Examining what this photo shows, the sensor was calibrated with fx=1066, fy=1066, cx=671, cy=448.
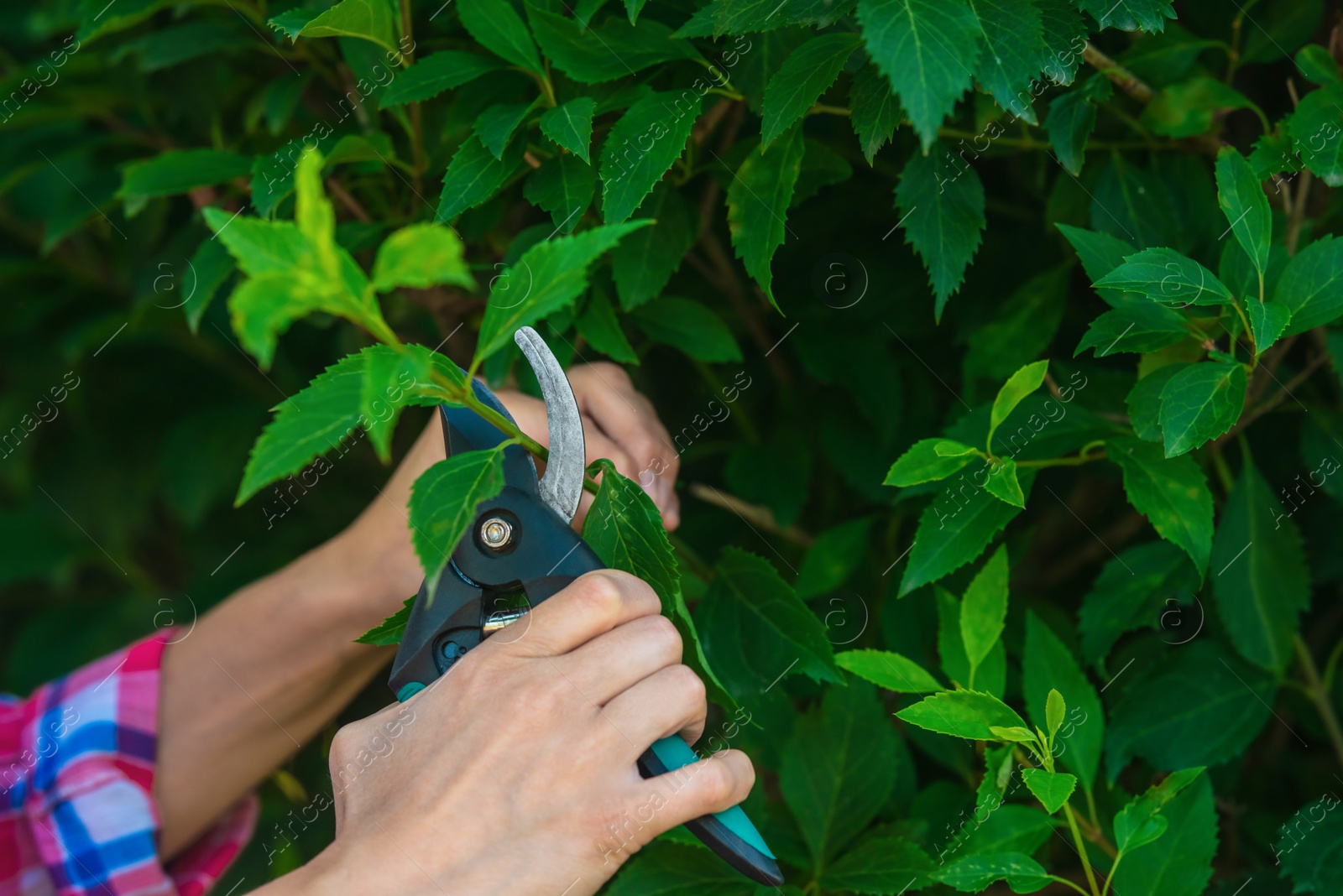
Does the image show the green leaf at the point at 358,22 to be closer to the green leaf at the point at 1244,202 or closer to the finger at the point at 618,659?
the finger at the point at 618,659

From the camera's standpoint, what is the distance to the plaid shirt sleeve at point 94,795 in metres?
1.07

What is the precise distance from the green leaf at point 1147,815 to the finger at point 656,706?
10.9 inches

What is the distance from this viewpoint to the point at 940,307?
0.70 metres

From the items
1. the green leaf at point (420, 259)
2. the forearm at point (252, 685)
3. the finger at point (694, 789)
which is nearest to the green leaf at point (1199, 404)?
the finger at point (694, 789)

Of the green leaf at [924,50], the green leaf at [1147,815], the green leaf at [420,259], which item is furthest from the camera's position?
the green leaf at [1147,815]

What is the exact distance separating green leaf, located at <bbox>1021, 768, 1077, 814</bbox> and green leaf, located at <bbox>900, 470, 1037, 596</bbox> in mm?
150

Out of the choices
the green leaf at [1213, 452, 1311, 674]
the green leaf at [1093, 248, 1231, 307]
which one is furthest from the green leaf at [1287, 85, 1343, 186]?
the green leaf at [1213, 452, 1311, 674]

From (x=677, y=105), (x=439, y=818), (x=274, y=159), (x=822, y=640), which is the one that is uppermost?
(x=274, y=159)

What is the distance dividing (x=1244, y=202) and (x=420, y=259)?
0.52 metres

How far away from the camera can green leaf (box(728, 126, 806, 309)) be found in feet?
2.37

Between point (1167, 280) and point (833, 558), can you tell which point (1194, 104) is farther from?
point (833, 558)

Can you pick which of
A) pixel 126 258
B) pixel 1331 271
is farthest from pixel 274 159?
pixel 1331 271

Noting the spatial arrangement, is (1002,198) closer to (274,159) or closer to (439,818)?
(274,159)

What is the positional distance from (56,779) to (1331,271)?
1.22 meters
